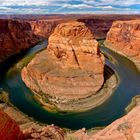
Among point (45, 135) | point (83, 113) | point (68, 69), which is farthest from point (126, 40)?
point (45, 135)

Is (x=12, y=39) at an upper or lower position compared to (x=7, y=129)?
lower

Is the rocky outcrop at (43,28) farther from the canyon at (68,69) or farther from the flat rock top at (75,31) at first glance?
the flat rock top at (75,31)

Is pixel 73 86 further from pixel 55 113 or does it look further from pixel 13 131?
pixel 13 131

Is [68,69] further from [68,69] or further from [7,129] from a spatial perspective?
[7,129]

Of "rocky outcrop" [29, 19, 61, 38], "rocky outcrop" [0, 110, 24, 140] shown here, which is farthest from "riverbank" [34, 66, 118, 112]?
"rocky outcrop" [29, 19, 61, 38]

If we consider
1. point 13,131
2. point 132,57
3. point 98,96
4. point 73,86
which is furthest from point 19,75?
point 13,131

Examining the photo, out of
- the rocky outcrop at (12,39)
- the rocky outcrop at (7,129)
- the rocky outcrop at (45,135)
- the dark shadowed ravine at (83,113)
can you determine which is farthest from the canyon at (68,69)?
the rocky outcrop at (7,129)
